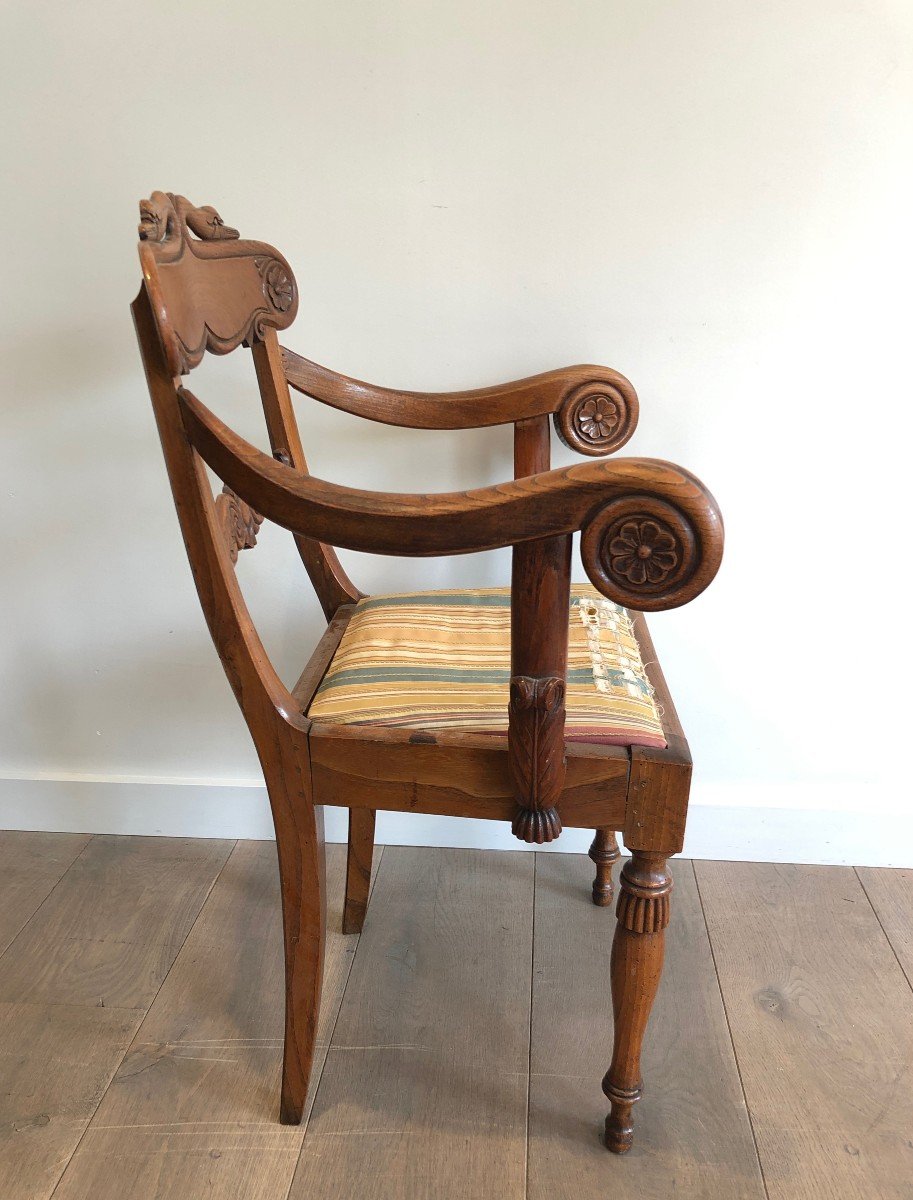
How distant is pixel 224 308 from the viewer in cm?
97

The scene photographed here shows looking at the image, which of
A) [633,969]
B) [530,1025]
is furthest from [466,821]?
[633,969]

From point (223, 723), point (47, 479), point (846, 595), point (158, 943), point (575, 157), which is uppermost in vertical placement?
point (575, 157)

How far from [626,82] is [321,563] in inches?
27.6

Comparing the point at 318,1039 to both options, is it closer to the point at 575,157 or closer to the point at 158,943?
the point at 158,943

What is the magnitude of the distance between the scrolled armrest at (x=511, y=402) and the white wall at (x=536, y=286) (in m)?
0.16

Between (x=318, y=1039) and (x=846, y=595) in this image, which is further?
(x=846, y=595)

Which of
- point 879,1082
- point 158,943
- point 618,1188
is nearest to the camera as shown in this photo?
point 618,1188

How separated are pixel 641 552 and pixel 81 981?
38.7 inches

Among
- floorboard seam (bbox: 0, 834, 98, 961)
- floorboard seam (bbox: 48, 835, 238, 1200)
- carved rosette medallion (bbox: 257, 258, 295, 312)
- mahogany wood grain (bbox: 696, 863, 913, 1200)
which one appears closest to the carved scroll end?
carved rosette medallion (bbox: 257, 258, 295, 312)

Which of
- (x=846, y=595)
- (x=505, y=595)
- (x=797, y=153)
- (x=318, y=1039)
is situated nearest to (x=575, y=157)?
(x=797, y=153)

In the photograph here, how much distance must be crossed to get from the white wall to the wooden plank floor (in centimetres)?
26

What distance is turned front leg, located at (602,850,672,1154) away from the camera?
937 mm

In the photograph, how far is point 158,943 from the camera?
1349mm

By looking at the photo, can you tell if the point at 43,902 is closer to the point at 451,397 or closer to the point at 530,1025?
the point at 530,1025
